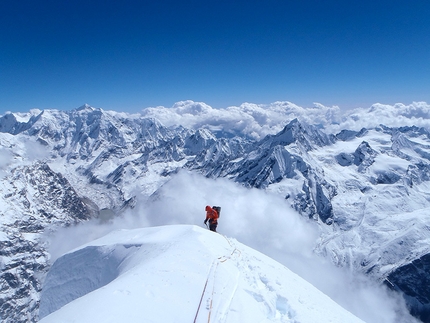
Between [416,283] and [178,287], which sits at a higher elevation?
[178,287]

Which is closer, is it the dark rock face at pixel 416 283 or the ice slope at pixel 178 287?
the ice slope at pixel 178 287

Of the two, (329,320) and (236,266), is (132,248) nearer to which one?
(236,266)

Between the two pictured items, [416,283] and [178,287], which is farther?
[416,283]

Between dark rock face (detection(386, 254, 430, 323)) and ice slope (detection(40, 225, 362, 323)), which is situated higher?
ice slope (detection(40, 225, 362, 323))

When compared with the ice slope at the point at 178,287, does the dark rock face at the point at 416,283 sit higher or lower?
lower

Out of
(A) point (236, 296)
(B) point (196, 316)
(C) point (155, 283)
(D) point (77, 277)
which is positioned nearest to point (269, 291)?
(A) point (236, 296)
